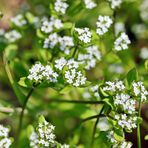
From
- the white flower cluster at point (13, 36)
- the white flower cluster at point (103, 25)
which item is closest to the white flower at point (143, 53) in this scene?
the white flower cluster at point (103, 25)

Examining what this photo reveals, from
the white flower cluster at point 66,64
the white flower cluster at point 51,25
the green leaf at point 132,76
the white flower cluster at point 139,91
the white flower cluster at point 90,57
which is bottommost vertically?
the white flower cluster at point 139,91

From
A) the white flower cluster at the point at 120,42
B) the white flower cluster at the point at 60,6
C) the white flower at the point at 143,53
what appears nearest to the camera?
the white flower cluster at the point at 120,42

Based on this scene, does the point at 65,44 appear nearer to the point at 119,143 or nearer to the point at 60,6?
the point at 60,6

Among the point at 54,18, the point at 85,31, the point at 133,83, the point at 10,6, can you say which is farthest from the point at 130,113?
the point at 10,6

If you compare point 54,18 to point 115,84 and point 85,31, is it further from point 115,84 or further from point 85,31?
point 115,84

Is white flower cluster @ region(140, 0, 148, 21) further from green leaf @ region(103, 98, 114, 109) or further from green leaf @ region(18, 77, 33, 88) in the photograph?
green leaf @ region(18, 77, 33, 88)

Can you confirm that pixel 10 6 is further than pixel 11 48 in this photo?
Yes

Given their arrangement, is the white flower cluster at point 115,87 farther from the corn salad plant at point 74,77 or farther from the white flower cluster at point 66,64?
the white flower cluster at point 66,64

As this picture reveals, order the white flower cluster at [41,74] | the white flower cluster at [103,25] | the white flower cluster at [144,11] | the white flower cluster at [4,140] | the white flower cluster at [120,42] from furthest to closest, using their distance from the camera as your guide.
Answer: the white flower cluster at [144,11]
the white flower cluster at [120,42]
the white flower cluster at [103,25]
the white flower cluster at [4,140]
the white flower cluster at [41,74]
